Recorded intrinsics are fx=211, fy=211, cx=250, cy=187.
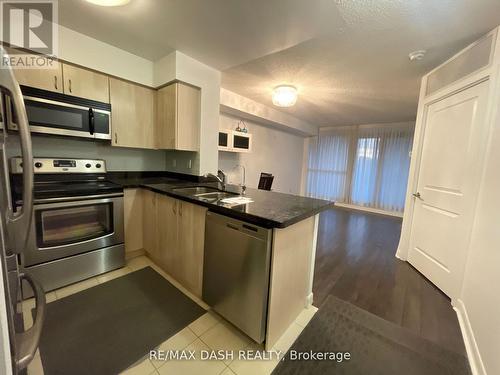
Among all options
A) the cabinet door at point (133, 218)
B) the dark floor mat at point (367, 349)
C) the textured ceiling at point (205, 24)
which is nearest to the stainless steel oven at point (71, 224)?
the cabinet door at point (133, 218)

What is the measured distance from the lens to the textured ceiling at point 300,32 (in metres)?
1.59

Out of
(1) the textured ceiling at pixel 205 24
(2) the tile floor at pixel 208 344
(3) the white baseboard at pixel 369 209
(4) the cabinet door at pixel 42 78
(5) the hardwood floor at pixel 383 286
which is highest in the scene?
(1) the textured ceiling at pixel 205 24

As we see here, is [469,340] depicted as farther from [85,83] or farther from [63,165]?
[85,83]

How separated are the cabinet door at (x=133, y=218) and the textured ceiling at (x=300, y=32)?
1617 mm

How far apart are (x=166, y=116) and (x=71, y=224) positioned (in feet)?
4.91

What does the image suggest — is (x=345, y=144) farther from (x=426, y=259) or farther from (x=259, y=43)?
(x=259, y=43)

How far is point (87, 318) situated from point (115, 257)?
0.70 metres

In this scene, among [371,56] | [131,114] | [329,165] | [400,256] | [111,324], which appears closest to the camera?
[111,324]

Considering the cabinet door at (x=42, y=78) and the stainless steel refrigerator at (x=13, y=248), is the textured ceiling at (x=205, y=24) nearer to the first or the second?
the cabinet door at (x=42, y=78)

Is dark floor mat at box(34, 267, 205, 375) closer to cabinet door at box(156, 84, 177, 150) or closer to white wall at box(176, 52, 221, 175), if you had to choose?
white wall at box(176, 52, 221, 175)

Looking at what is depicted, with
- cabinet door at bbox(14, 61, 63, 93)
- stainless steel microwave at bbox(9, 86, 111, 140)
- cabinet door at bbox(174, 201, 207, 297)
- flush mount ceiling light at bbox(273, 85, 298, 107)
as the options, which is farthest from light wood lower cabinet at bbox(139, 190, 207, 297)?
flush mount ceiling light at bbox(273, 85, 298, 107)

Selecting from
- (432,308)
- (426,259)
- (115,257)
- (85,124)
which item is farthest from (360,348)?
(85,124)

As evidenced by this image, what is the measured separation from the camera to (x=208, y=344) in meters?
1.46

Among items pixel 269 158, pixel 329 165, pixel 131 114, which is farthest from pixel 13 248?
pixel 329 165
